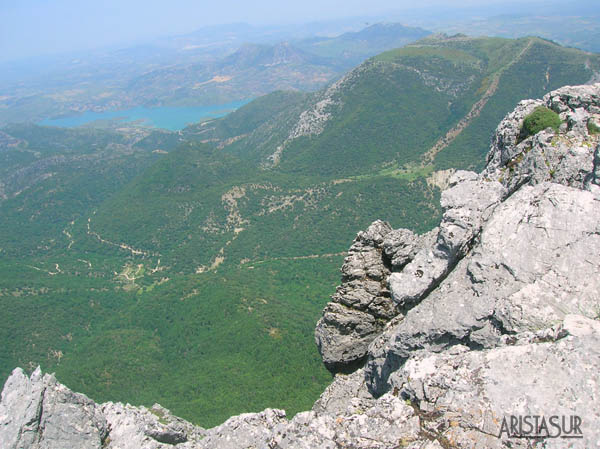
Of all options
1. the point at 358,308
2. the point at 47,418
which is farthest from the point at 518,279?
the point at 47,418

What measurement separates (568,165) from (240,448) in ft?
70.2

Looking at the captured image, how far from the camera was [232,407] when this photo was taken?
48.0 m

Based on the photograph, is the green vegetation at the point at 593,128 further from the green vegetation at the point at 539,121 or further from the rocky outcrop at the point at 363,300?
the rocky outcrop at the point at 363,300

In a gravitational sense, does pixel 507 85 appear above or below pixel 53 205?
above

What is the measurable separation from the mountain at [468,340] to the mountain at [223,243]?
17.5 ft

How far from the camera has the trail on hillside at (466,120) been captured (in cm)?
16375

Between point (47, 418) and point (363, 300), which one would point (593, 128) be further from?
point (47, 418)

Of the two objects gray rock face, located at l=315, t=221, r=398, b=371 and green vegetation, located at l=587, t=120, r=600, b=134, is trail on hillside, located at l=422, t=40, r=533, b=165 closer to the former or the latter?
green vegetation, located at l=587, t=120, r=600, b=134

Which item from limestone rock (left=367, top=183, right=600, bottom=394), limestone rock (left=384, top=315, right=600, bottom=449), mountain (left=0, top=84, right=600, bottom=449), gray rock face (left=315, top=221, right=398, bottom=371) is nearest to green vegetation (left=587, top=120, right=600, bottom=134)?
mountain (left=0, top=84, right=600, bottom=449)

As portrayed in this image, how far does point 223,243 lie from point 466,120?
12447 centimetres

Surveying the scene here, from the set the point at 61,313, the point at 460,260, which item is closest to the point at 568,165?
the point at 460,260

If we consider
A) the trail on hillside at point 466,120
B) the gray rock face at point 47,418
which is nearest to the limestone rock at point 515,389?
the gray rock face at point 47,418

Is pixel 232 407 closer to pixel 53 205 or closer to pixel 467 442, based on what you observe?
pixel 467 442

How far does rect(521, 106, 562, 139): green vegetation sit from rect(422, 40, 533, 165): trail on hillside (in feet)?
442
